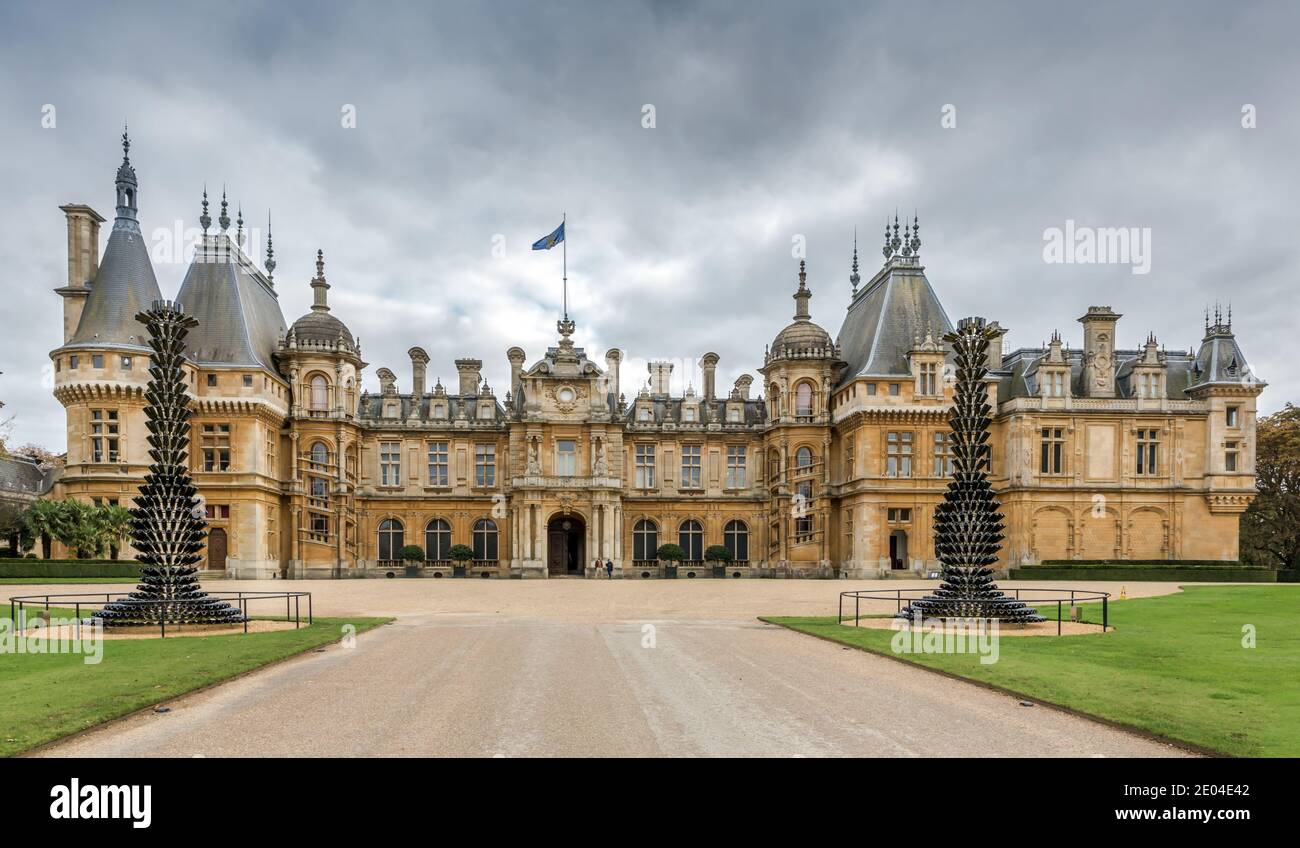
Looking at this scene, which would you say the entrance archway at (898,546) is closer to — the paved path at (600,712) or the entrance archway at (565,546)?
the entrance archway at (565,546)

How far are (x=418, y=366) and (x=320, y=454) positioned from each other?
10.1m

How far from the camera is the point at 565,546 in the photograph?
195ft

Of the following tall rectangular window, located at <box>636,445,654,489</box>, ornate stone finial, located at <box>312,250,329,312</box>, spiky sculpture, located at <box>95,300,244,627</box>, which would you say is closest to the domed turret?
ornate stone finial, located at <box>312,250,329,312</box>

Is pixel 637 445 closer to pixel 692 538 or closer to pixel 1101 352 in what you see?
pixel 692 538

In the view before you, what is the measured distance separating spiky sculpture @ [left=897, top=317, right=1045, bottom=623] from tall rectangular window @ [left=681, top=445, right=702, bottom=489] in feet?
122

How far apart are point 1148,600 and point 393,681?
91.0ft

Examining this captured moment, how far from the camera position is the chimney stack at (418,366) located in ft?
201

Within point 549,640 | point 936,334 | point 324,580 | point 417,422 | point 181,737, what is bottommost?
point 324,580

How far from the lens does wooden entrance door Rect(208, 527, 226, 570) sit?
49594mm

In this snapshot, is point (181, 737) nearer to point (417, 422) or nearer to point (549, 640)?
point (549, 640)

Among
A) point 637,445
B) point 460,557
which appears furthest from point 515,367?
point 460,557

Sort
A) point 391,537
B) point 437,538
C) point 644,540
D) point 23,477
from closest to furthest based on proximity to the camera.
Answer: point 391,537
point 437,538
point 644,540
point 23,477
